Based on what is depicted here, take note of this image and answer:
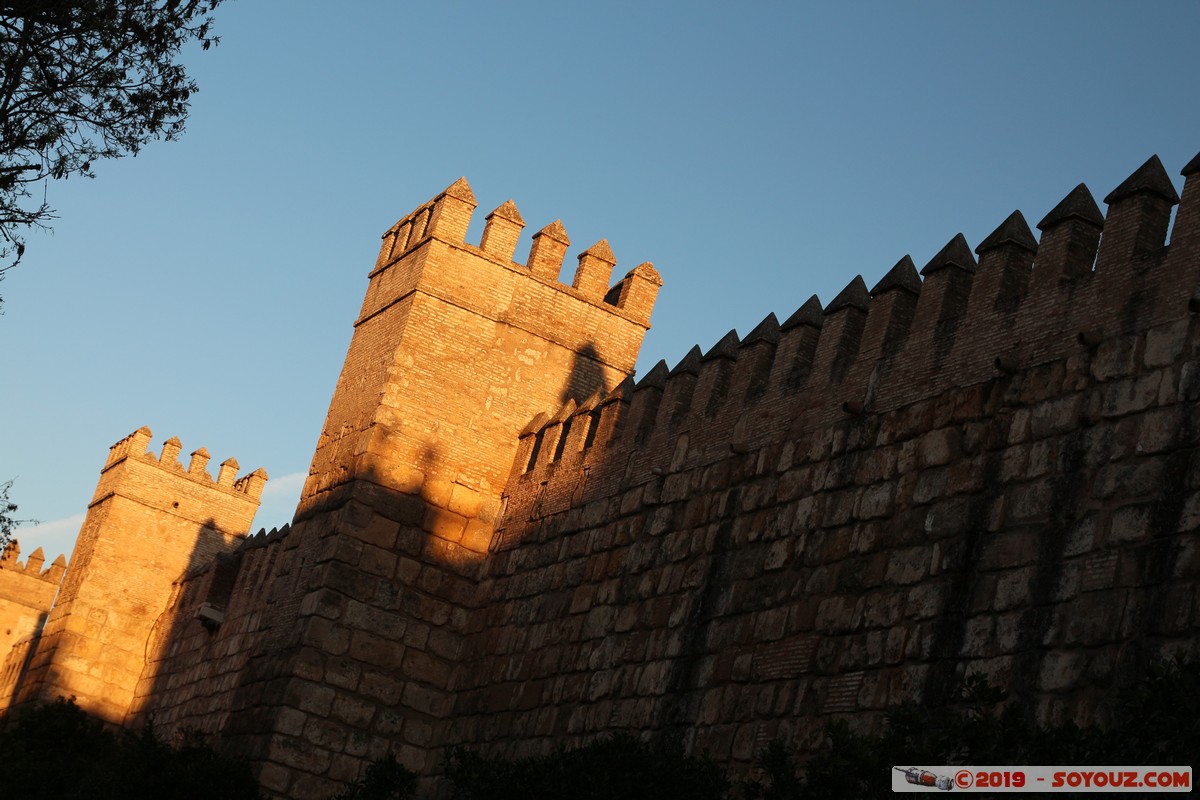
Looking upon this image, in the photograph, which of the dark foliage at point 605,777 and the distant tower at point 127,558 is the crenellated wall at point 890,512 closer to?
the dark foliage at point 605,777

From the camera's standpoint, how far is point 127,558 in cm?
2491

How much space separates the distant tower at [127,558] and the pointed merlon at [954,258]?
16.5m

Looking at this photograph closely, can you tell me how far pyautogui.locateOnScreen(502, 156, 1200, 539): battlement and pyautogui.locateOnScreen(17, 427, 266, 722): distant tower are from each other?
11.0 meters

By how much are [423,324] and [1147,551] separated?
30.1 feet

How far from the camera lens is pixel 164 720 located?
829 inches

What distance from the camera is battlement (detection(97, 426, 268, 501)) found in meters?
26.1

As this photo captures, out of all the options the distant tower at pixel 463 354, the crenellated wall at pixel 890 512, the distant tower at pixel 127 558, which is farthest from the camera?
the distant tower at pixel 127 558

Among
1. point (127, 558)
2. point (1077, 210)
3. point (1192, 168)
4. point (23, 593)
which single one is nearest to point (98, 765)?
point (127, 558)

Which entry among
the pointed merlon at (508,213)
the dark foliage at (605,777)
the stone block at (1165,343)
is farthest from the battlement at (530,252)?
the stone block at (1165,343)

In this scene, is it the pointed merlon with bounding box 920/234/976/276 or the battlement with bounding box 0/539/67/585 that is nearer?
the pointed merlon with bounding box 920/234/976/276

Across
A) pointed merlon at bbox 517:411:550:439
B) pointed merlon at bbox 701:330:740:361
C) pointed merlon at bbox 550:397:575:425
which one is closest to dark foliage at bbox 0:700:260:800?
pointed merlon at bbox 517:411:550:439

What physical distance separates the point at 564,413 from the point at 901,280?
480cm

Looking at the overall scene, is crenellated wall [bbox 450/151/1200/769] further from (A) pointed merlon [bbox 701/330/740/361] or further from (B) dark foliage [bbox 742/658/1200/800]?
(B) dark foliage [bbox 742/658/1200/800]

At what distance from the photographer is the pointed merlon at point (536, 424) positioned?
15819mm
